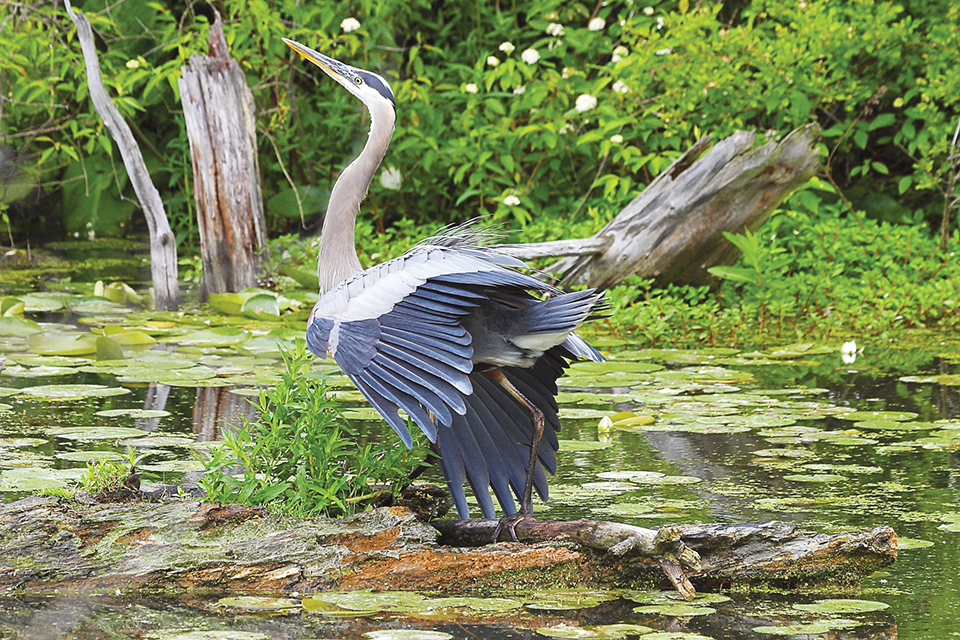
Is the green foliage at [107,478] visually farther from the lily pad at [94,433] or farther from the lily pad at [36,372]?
the lily pad at [36,372]

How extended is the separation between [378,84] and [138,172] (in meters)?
3.51

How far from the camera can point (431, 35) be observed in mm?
9828

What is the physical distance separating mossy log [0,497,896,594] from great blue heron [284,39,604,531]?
0.31m

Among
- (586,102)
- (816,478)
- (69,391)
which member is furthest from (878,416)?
(586,102)

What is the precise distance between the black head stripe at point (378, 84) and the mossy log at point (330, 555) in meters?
1.41

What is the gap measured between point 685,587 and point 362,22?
7.49 metres

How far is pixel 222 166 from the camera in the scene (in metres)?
6.98

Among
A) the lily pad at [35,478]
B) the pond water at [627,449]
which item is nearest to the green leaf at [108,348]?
the pond water at [627,449]

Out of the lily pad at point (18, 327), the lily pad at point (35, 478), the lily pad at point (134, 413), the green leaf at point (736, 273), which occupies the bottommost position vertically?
the lily pad at point (35, 478)

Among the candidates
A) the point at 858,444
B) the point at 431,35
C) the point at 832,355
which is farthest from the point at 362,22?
the point at 858,444

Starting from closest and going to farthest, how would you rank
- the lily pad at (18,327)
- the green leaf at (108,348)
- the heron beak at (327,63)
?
1. the heron beak at (327,63)
2. the green leaf at (108,348)
3. the lily pad at (18,327)

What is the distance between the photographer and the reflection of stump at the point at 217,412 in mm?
4051

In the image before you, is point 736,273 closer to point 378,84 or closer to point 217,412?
point 217,412

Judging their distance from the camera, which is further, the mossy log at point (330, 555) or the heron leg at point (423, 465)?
the heron leg at point (423, 465)
